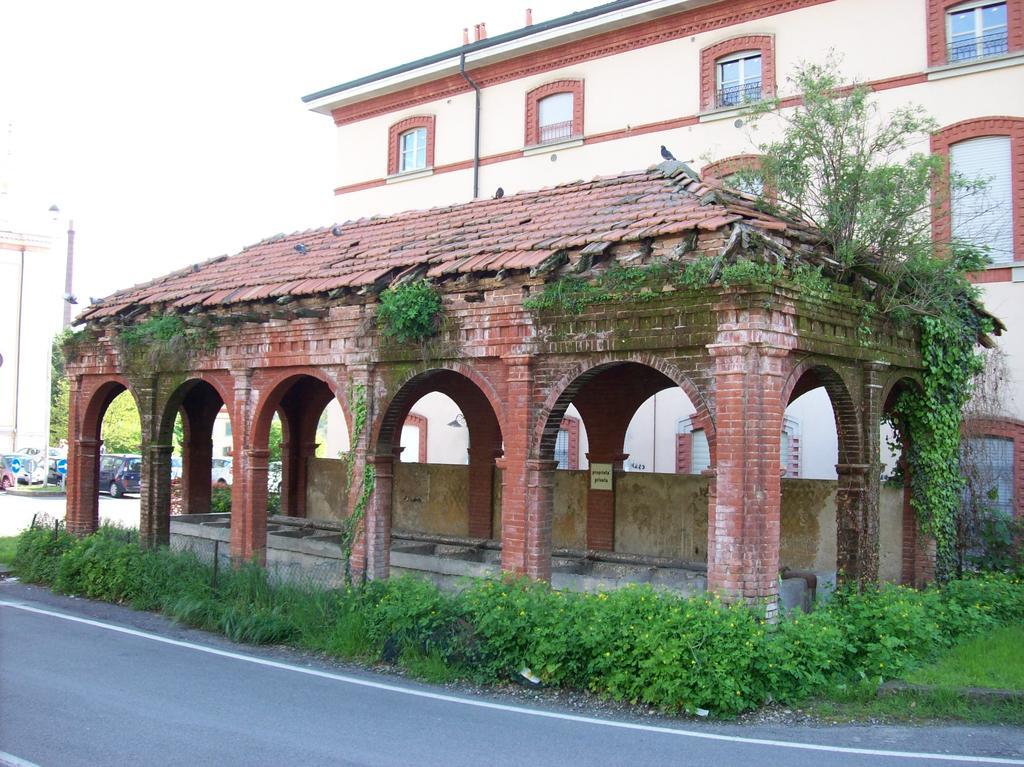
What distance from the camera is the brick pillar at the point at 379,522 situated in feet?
38.2

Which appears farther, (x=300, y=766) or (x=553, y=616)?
(x=553, y=616)

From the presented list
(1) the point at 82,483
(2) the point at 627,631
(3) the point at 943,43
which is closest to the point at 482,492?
(1) the point at 82,483

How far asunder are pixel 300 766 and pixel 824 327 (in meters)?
6.62

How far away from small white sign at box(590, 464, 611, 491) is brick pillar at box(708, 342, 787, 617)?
211 inches

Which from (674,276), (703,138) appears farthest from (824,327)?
(703,138)

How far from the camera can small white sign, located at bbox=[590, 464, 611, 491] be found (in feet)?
46.1

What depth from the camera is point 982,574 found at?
489 inches

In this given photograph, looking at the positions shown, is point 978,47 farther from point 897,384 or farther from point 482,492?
point 482,492

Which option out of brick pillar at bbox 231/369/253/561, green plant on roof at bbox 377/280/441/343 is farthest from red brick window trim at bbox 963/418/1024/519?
brick pillar at bbox 231/369/253/561

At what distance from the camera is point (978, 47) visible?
16.0 meters

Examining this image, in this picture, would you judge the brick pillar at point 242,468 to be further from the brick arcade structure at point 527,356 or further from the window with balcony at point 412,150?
the window with balcony at point 412,150

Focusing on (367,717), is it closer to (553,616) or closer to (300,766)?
(300,766)

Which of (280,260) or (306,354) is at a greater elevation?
(280,260)

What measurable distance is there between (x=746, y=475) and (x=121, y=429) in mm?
41106
